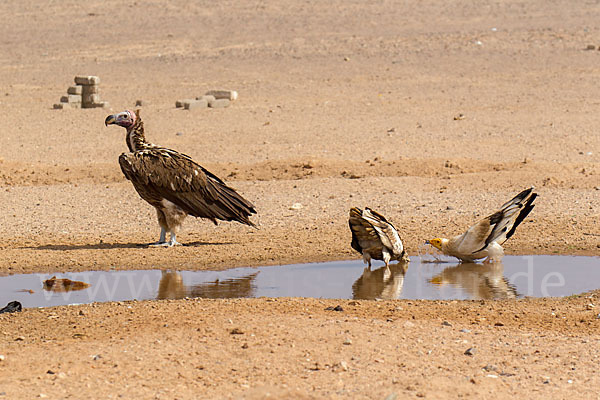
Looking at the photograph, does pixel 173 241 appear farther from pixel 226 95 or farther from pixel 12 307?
pixel 226 95

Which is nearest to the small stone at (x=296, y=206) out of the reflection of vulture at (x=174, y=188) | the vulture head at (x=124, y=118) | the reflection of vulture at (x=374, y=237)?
the reflection of vulture at (x=174, y=188)

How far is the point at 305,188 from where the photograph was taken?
13469 mm

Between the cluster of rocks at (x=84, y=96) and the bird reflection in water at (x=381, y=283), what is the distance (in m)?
14.8

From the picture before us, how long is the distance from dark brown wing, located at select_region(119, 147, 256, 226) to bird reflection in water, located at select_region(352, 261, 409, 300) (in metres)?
1.72

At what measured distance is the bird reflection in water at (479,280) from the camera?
8453mm

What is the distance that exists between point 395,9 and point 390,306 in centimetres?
3553

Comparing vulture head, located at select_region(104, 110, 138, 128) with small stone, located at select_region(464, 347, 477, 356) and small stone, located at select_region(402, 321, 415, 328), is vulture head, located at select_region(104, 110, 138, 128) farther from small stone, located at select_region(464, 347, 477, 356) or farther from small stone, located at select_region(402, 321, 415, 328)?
small stone, located at select_region(464, 347, 477, 356)

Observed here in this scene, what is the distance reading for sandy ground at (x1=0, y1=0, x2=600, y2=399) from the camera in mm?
6109

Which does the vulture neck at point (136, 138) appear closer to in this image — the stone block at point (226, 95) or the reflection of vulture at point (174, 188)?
the reflection of vulture at point (174, 188)

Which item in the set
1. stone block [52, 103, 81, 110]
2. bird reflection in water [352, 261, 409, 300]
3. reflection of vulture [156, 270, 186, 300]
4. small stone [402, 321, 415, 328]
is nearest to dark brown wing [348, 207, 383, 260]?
bird reflection in water [352, 261, 409, 300]

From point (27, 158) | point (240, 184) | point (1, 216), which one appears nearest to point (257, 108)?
point (27, 158)

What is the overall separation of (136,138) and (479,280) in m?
3.76

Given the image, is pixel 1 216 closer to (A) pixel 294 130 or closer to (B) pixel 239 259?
(B) pixel 239 259

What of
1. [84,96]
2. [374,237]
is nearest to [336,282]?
[374,237]
